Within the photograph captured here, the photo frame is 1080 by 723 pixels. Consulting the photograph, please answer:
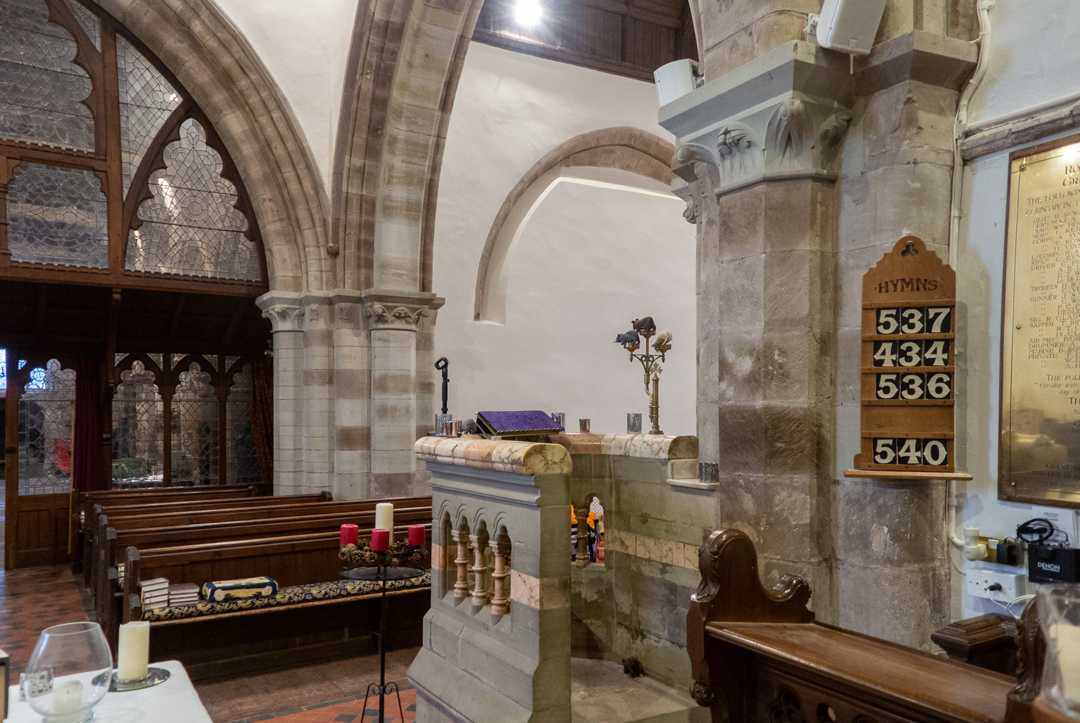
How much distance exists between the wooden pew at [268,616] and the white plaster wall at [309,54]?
3966 mm

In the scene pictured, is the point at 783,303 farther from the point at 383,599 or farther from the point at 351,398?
the point at 351,398

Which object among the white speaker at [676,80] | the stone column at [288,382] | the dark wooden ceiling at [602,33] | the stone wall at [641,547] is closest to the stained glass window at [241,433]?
the stone column at [288,382]

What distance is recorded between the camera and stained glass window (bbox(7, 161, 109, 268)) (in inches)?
286

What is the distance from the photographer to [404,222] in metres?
7.95

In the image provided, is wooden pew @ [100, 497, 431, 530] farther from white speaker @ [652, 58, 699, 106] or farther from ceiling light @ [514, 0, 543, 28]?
ceiling light @ [514, 0, 543, 28]

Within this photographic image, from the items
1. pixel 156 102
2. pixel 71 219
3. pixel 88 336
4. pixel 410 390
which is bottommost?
pixel 410 390

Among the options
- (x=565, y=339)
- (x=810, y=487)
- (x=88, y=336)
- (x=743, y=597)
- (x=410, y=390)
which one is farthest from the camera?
(x=565, y=339)

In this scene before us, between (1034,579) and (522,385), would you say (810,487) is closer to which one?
(1034,579)

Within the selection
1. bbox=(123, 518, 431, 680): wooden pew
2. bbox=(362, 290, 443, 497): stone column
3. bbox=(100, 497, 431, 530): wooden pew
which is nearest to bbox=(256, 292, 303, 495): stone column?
bbox=(362, 290, 443, 497): stone column

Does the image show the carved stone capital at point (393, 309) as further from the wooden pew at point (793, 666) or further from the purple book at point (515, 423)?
the wooden pew at point (793, 666)

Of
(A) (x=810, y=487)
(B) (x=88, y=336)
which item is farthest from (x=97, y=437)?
(A) (x=810, y=487)

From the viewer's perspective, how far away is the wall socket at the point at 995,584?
2.78 metres

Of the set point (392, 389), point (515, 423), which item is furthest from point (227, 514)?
point (515, 423)

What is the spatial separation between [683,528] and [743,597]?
1.82m
